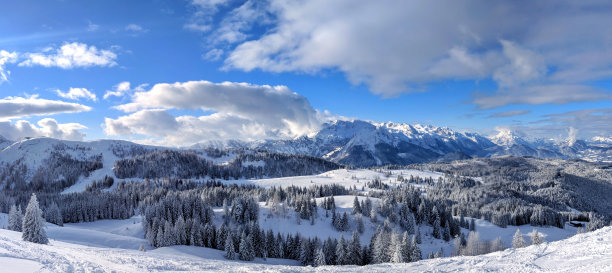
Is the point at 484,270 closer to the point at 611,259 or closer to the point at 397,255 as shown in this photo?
the point at 611,259

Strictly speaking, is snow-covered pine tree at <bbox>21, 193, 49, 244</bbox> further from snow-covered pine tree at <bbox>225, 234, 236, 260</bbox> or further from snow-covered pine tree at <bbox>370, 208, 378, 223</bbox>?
snow-covered pine tree at <bbox>370, 208, 378, 223</bbox>

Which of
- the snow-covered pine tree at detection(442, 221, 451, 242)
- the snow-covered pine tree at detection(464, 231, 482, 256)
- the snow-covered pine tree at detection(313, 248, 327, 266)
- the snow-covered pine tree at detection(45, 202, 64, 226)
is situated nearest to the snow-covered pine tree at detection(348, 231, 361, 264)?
the snow-covered pine tree at detection(313, 248, 327, 266)

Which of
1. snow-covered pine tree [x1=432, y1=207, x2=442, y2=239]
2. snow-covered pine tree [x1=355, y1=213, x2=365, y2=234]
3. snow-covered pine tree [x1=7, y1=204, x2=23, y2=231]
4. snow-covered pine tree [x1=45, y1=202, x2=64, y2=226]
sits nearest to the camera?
snow-covered pine tree [x1=7, y1=204, x2=23, y2=231]

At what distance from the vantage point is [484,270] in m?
29.2

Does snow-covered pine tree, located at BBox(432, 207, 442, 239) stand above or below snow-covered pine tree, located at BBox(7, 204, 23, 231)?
below

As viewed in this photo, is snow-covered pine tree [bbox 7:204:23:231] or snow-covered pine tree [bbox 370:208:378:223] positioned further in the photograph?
snow-covered pine tree [bbox 370:208:378:223]

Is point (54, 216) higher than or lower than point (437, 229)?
higher

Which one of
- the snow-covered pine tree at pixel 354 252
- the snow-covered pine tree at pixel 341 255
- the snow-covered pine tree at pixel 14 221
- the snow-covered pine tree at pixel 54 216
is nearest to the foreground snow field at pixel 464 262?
the snow-covered pine tree at pixel 341 255

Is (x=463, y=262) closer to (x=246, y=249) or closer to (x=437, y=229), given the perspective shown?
(x=246, y=249)

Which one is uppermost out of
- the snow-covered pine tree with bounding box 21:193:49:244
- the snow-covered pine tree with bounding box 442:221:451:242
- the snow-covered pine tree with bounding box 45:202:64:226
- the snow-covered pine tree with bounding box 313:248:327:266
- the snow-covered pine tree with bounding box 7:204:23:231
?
the snow-covered pine tree with bounding box 21:193:49:244

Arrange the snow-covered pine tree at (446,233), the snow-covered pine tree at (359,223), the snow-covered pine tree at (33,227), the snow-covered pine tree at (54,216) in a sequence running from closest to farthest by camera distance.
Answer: the snow-covered pine tree at (33,227)
the snow-covered pine tree at (54,216)
the snow-covered pine tree at (359,223)
the snow-covered pine tree at (446,233)

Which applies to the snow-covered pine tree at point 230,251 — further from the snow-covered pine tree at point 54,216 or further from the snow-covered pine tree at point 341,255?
the snow-covered pine tree at point 54,216

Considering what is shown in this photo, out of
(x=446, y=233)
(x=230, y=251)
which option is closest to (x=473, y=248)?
(x=446, y=233)

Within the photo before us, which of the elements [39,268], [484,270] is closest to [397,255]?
[484,270]
